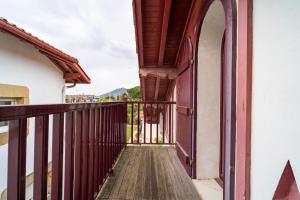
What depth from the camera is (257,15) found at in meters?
1.33

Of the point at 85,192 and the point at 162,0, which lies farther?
the point at 162,0

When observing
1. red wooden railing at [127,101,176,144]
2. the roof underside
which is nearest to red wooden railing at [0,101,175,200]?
the roof underside

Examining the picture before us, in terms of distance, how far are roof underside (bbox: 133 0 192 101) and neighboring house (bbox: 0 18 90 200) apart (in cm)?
203

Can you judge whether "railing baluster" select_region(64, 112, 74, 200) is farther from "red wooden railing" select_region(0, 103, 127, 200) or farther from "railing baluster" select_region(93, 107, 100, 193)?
"railing baluster" select_region(93, 107, 100, 193)

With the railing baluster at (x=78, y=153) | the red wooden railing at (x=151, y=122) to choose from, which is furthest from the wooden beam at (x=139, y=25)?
the railing baluster at (x=78, y=153)

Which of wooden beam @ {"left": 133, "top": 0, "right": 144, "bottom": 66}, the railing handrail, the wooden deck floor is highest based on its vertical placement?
wooden beam @ {"left": 133, "top": 0, "right": 144, "bottom": 66}

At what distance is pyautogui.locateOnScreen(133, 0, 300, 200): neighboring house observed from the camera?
3.40 feet

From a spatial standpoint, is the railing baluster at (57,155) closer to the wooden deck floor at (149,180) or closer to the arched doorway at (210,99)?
the wooden deck floor at (149,180)

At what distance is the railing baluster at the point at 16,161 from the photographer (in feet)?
2.91

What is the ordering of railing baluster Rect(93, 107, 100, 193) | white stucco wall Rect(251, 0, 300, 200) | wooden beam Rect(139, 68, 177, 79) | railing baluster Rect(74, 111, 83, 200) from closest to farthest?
white stucco wall Rect(251, 0, 300, 200) < railing baluster Rect(74, 111, 83, 200) < railing baluster Rect(93, 107, 100, 193) < wooden beam Rect(139, 68, 177, 79)

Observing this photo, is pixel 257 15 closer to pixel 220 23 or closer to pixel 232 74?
pixel 232 74

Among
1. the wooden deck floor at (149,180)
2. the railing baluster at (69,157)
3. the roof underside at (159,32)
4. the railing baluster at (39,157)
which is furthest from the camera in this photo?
the roof underside at (159,32)

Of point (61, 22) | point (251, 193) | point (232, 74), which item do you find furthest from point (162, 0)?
point (61, 22)

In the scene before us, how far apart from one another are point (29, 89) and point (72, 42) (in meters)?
17.9
